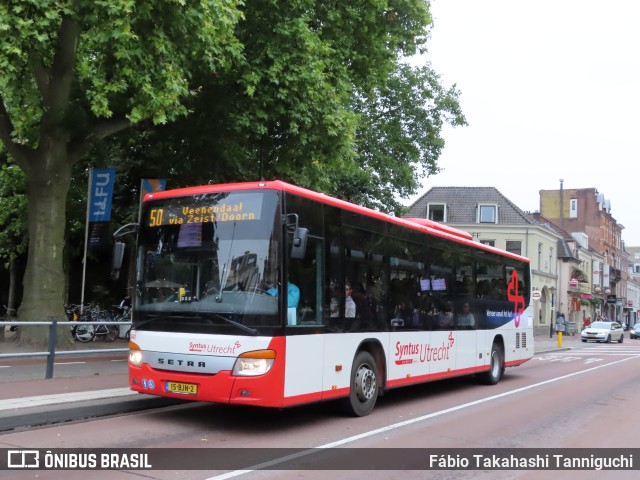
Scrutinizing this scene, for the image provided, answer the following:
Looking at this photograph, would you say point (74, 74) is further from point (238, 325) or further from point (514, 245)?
point (514, 245)

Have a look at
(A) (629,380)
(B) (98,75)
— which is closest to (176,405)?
(B) (98,75)

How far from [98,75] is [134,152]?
924cm

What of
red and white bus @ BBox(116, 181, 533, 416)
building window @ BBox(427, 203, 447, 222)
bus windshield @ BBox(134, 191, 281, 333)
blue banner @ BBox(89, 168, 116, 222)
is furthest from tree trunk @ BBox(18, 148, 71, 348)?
building window @ BBox(427, 203, 447, 222)

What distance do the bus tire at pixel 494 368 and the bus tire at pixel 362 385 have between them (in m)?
5.56

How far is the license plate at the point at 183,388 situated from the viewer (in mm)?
7715

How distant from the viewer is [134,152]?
21.8 m

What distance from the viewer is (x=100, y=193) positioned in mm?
18578

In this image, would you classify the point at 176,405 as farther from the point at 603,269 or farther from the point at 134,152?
the point at 603,269

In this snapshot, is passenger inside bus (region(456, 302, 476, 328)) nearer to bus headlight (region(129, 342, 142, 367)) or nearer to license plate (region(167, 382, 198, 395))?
license plate (region(167, 382, 198, 395))

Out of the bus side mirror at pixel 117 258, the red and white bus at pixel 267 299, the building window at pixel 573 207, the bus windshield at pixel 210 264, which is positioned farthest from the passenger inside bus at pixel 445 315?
the building window at pixel 573 207

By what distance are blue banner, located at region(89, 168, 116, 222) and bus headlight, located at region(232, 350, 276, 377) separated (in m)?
12.3

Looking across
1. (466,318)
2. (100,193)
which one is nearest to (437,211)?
(100,193)

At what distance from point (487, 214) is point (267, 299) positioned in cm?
4695

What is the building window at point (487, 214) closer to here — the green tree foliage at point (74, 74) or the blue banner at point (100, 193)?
the blue banner at point (100, 193)
